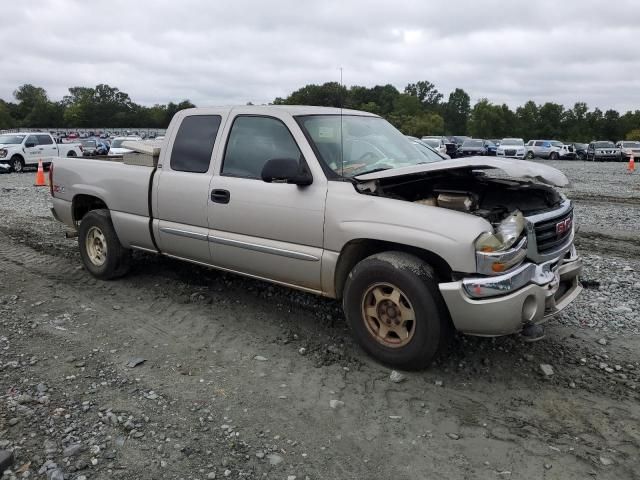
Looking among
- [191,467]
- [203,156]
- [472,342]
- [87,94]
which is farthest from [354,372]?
[87,94]

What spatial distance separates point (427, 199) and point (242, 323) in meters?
1.93

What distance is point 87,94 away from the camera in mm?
132000

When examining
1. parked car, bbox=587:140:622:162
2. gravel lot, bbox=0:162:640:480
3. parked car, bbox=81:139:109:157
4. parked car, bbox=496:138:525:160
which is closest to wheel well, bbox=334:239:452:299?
gravel lot, bbox=0:162:640:480

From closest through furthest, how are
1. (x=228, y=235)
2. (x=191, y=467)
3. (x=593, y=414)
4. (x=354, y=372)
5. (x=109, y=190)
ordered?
(x=191, y=467) → (x=593, y=414) → (x=354, y=372) → (x=228, y=235) → (x=109, y=190)

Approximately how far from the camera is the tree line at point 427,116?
84.1 meters

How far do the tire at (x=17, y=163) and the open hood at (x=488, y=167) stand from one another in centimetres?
2313

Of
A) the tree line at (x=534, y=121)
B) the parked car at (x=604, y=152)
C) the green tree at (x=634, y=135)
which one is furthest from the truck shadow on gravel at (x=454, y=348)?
the green tree at (x=634, y=135)

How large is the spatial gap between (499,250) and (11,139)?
2537 cm

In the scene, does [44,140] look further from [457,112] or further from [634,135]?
[457,112]

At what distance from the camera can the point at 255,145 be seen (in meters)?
4.79

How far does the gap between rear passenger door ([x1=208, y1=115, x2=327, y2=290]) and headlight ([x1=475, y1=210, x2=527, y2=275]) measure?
4.06 ft

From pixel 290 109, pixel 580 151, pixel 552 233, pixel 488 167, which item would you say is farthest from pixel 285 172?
pixel 580 151

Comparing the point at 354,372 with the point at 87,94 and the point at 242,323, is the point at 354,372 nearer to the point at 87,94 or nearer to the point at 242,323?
the point at 242,323

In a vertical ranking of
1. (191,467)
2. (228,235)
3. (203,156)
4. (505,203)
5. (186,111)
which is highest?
(186,111)
